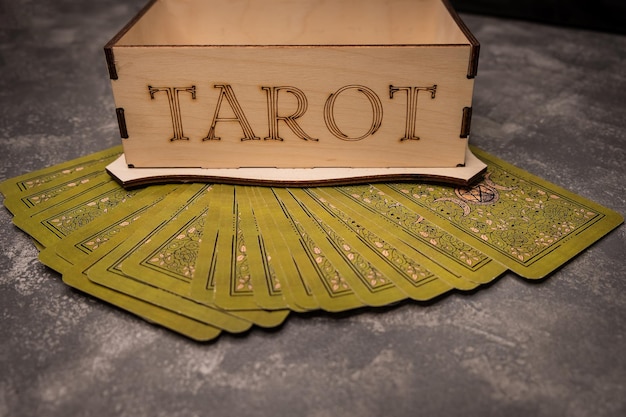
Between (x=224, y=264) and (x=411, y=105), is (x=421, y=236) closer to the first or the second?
(x=411, y=105)

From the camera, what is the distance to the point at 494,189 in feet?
5.59

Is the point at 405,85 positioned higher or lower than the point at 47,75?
higher

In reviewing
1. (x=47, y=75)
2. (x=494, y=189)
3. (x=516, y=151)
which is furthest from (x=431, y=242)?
(x=47, y=75)

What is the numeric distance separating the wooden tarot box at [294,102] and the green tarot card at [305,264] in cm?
24

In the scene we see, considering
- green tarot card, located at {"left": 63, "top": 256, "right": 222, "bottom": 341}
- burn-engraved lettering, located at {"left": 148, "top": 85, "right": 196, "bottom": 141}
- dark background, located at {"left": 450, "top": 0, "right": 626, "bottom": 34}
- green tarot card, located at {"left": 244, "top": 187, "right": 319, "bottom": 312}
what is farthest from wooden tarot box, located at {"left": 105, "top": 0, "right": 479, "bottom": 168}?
dark background, located at {"left": 450, "top": 0, "right": 626, "bottom": 34}

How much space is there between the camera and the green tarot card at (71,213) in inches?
60.1

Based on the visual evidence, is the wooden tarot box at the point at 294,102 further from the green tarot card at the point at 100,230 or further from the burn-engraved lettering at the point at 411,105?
the green tarot card at the point at 100,230

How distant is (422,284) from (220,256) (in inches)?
19.9

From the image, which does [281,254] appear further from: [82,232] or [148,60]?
[148,60]

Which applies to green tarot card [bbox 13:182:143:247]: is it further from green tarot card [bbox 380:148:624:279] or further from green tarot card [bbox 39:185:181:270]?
green tarot card [bbox 380:148:624:279]

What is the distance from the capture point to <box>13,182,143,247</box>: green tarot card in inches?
60.1

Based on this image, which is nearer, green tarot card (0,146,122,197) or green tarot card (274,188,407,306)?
green tarot card (274,188,407,306)

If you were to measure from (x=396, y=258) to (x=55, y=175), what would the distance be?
115 centimetres

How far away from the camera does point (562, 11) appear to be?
321cm
